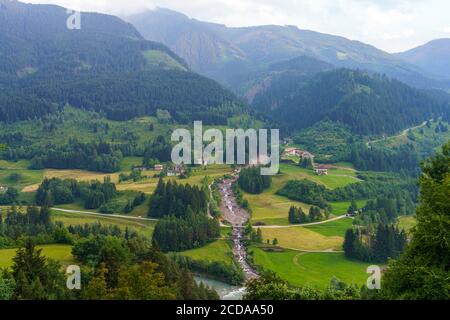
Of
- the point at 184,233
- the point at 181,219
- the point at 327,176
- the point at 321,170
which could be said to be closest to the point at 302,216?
the point at 181,219

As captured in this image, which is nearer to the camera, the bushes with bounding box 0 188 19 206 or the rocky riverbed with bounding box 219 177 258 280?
the rocky riverbed with bounding box 219 177 258 280

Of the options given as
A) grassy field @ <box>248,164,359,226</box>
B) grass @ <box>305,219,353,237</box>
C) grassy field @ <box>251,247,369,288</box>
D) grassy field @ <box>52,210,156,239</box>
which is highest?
grassy field @ <box>248,164,359,226</box>

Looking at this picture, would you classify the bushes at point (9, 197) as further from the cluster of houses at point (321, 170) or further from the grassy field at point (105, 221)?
the cluster of houses at point (321, 170)

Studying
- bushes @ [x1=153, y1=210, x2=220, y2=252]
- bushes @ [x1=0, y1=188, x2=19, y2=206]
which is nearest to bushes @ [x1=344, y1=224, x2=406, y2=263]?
bushes @ [x1=153, y1=210, x2=220, y2=252]

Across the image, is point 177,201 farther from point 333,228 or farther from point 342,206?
point 342,206

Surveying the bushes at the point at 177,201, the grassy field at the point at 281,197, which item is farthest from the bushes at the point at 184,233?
the grassy field at the point at 281,197

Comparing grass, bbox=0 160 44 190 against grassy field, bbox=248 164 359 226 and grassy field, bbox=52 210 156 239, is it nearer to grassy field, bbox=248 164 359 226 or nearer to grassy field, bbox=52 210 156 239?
grassy field, bbox=52 210 156 239
